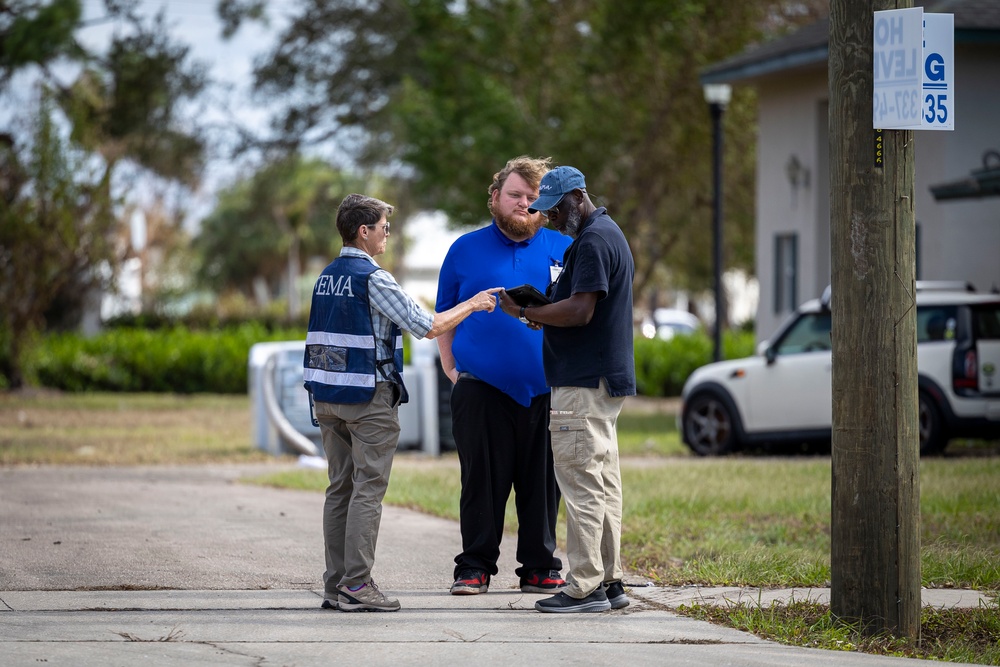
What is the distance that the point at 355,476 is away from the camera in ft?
19.6

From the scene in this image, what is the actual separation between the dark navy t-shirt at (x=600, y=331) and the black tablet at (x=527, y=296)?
11 centimetres

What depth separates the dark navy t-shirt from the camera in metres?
5.81

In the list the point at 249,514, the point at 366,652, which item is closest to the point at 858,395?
the point at 366,652

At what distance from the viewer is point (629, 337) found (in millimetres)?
5973

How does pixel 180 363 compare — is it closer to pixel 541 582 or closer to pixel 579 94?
pixel 579 94

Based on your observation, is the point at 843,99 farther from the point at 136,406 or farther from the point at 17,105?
the point at 17,105

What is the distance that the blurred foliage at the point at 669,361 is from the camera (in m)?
23.1

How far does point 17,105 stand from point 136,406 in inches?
230

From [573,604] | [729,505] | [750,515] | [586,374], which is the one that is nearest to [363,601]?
[573,604]

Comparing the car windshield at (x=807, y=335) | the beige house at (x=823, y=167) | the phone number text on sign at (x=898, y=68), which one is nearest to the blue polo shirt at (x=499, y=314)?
the phone number text on sign at (x=898, y=68)

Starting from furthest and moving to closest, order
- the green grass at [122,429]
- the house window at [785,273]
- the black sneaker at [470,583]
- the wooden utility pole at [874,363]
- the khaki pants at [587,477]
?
the house window at [785,273], the green grass at [122,429], the black sneaker at [470,583], the khaki pants at [587,477], the wooden utility pole at [874,363]

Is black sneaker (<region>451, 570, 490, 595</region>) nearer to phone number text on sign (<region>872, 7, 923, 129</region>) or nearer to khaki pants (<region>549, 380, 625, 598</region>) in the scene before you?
khaki pants (<region>549, 380, 625, 598</region>)

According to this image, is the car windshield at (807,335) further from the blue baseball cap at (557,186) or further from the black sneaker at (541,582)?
the blue baseball cap at (557,186)

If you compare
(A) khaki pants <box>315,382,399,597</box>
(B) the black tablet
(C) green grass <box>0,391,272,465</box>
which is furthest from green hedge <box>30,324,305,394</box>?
(B) the black tablet
